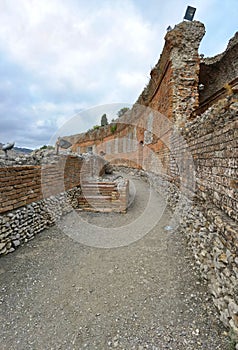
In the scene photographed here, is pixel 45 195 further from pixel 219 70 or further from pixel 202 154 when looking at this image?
pixel 219 70

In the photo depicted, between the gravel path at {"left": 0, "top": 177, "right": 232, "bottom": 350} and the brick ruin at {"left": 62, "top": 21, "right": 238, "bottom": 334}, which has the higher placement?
the brick ruin at {"left": 62, "top": 21, "right": 238, "bottom": 334}

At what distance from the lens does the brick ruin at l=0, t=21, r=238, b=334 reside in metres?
1.90

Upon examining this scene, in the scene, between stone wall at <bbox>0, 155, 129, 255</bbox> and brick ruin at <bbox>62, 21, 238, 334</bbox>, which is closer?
brick ruin at <bbox>62, 21, 238, 334</bbox>

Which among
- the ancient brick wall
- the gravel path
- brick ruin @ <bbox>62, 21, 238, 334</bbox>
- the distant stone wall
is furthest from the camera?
the distant stone wall

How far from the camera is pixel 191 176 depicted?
351 cm

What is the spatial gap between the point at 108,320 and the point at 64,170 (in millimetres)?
3805

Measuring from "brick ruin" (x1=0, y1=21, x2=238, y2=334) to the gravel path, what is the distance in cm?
24

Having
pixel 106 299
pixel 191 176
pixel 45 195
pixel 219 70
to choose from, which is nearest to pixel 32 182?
pixel 45 195

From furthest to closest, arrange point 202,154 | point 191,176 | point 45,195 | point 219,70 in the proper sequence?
point 219,70
point 45,195
point 191,176
point 202,154

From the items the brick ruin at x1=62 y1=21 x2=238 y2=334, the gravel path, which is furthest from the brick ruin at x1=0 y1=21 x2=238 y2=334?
the gravel path

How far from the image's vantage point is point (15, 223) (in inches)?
119

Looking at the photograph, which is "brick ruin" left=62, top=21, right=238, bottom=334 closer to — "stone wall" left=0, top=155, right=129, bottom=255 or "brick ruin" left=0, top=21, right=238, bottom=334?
"brick ruin" left=0, top=21, right=238, bottom=334

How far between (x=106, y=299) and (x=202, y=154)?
2.45 metres

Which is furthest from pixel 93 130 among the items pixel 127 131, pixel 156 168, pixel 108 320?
pixel 108 320
